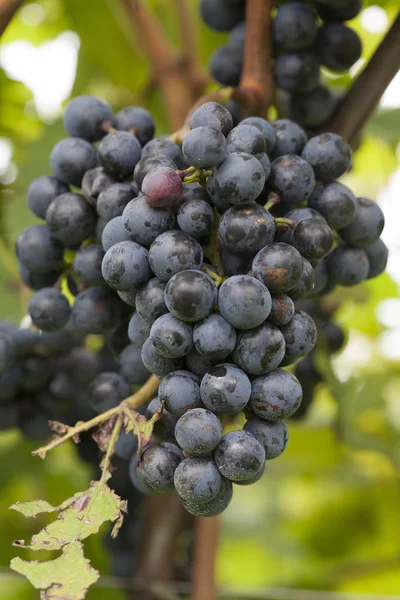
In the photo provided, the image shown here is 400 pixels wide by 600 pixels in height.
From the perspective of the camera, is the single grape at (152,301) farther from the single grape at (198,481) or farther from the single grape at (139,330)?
the single grape at (198,481)

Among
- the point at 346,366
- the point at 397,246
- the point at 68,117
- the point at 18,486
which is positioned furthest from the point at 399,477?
the point at 68,117

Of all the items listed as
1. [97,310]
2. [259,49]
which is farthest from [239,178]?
[259,49]

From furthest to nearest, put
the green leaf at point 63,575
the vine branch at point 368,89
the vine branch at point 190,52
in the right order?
the vine branch at point 190,52 < the vine branch at point 368,89 < the green leaf at point 63,575

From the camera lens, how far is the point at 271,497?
232cm

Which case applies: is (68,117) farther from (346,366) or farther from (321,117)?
(346,366)

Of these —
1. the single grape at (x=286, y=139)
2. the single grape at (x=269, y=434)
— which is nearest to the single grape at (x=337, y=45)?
the single grape at (x=286, y=139)

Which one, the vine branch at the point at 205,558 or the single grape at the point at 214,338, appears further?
the vine branch at the point at 205,558

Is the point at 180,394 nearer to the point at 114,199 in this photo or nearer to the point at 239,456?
the point at 239,456

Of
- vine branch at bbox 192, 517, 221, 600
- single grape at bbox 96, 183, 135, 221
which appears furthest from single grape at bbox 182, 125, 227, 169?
vine branch at bbox 192, 517, 221, 600

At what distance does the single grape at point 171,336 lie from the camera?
2.11ft

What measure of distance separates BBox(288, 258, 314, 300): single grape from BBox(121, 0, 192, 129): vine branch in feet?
2.26

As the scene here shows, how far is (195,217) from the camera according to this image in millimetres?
666

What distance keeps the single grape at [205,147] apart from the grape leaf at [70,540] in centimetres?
33

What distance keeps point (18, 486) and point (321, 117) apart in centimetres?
127
